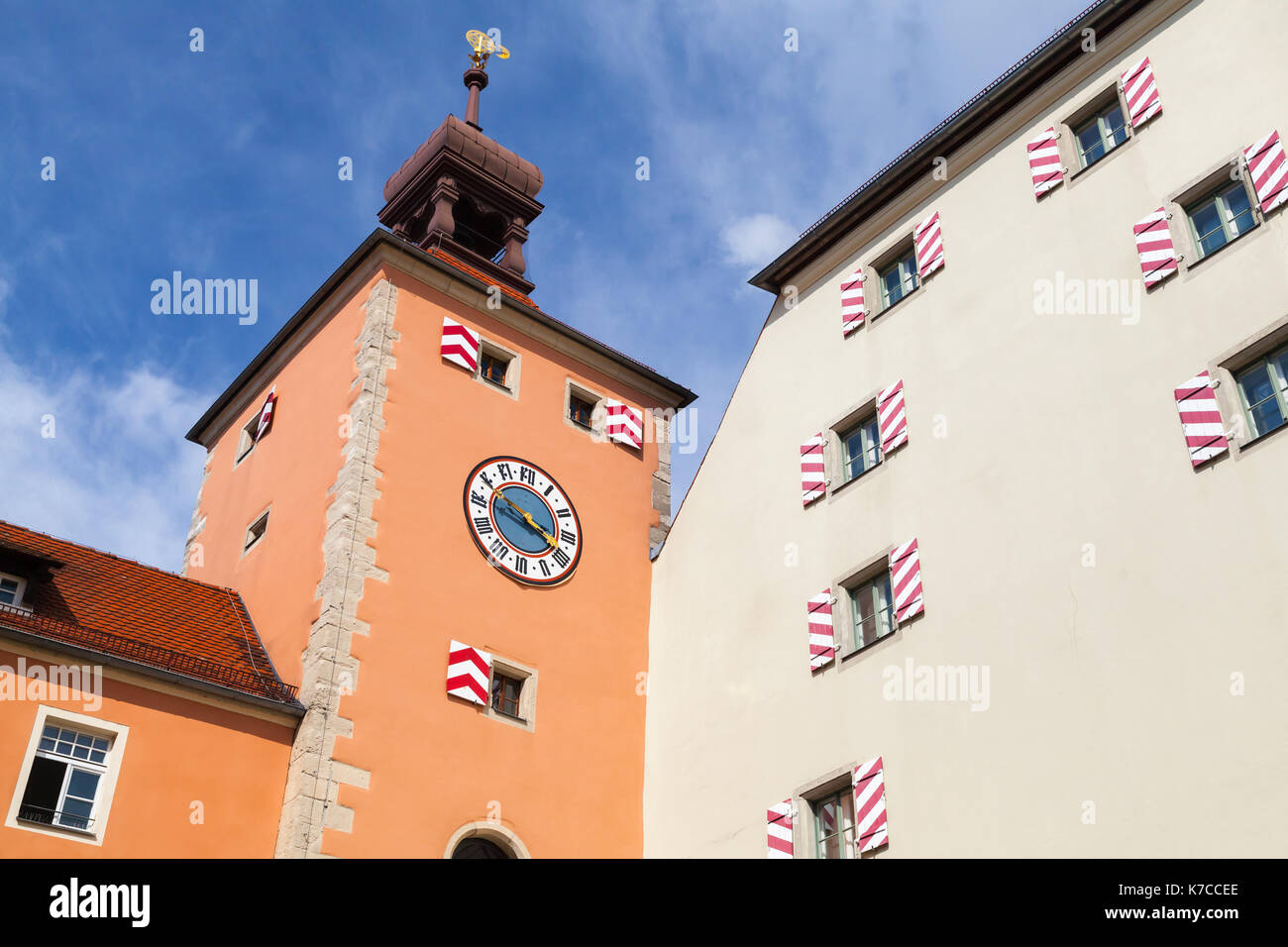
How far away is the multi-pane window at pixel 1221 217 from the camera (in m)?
15.2

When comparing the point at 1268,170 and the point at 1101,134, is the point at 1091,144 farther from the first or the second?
the point at 1268,170

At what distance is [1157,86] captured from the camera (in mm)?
16891

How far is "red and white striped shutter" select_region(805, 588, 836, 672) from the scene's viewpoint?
1719 centimetres

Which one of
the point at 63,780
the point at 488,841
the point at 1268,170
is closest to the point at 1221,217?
the point at 1268,170

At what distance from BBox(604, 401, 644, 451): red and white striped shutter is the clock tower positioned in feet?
0.12

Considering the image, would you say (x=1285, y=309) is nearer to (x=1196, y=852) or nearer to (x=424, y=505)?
(x=1196, y=852)

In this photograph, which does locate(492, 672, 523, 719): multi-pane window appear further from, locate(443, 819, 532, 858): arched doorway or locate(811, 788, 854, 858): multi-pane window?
locate(811, 788, 854, 858): multi-pane window

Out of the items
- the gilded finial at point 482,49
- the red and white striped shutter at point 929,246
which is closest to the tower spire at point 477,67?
the gilded finial at point 482,49

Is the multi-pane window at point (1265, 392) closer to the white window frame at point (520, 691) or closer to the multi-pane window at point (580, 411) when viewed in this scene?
the white window frame at point (520, 691)

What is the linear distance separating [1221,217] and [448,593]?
10084 mm

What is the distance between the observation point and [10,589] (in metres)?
16.4

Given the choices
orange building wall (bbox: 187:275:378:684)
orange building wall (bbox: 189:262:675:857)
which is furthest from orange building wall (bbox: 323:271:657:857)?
orange building wall (bbox: 187:275:378:684)
